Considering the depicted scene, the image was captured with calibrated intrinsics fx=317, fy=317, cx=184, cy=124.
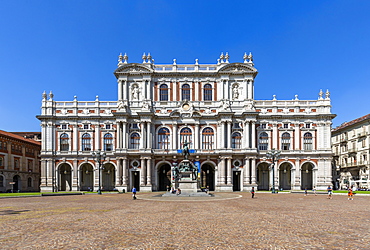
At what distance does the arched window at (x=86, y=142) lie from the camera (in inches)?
2559

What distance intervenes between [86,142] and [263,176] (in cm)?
3722

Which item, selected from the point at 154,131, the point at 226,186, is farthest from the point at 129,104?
the point at 226,186

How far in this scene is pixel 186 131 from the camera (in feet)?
211

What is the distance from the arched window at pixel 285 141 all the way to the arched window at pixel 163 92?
25.2m

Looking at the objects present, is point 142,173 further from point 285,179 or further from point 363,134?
point 363,134

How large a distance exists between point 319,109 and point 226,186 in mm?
24828

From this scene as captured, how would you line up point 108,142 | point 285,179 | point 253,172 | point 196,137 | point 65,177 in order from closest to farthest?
point 253,172, point 196,137, point 108,142, point 285,179, point 65,177

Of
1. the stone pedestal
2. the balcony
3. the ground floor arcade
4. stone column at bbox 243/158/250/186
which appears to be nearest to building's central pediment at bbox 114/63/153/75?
the ground floor arcade

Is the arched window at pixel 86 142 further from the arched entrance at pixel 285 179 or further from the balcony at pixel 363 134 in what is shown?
the balcony at pixel 363 134

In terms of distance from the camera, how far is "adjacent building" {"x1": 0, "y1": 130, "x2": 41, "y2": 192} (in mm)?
64750

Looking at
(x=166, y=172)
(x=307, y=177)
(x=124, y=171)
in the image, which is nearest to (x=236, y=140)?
(x=166, y=172)

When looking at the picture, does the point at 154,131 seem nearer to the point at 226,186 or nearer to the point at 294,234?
the point at 226,186

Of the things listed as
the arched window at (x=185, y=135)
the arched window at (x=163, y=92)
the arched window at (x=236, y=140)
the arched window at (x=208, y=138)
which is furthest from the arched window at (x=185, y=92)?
the arched window at (x=236, y=140)

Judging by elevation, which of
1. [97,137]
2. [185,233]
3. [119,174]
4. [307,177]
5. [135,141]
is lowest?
[307,177]
